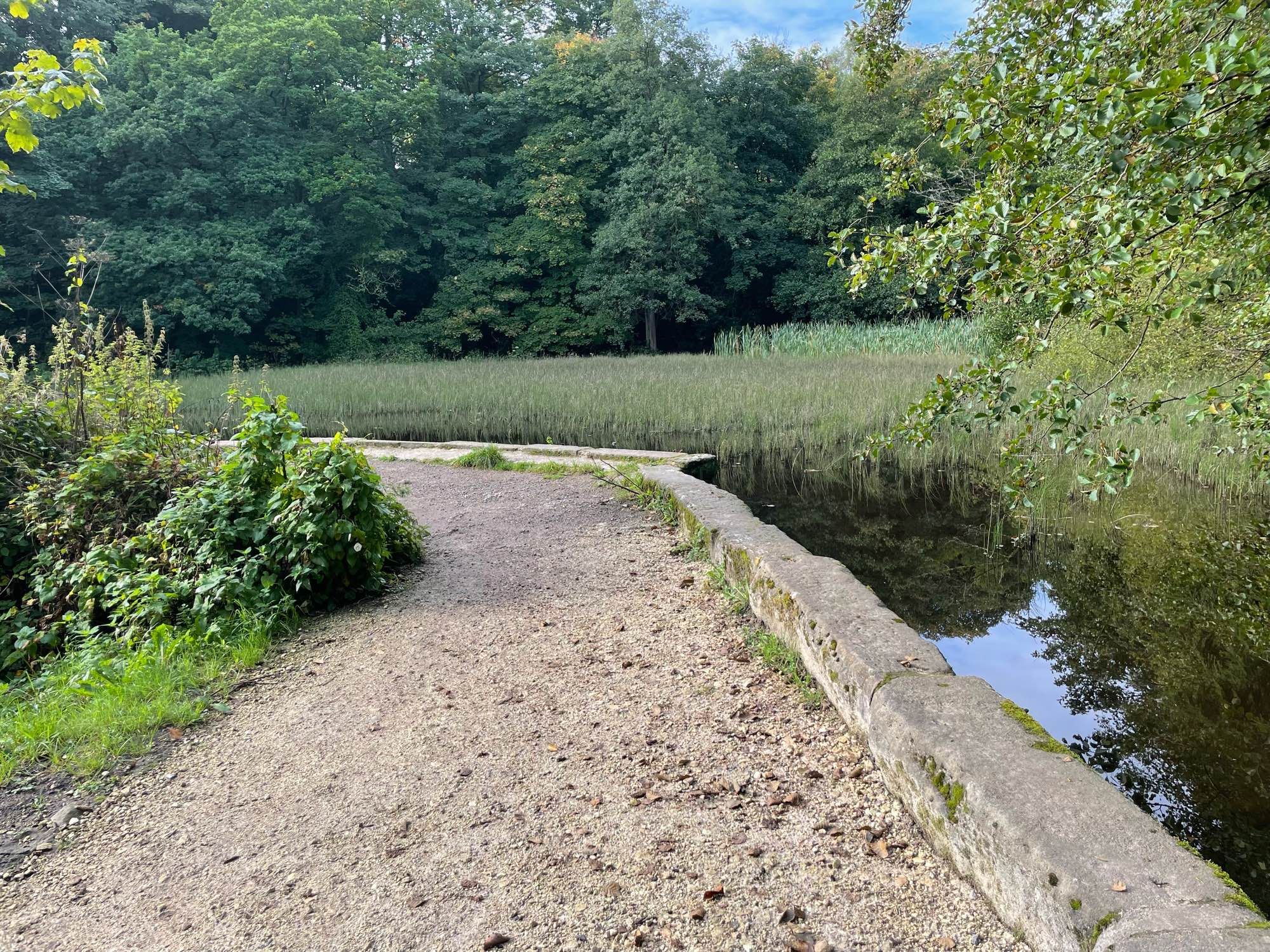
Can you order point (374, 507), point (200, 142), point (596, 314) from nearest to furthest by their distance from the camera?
point (374, 507), point (200, 142), point (596, 314)

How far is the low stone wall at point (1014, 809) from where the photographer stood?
1429 mm

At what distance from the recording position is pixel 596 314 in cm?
2692

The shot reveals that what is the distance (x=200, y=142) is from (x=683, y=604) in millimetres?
23429

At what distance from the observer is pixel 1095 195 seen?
2.30m

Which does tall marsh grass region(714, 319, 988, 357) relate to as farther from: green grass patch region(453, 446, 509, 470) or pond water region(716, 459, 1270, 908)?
green grass patch region(453, 446, 509, 470)

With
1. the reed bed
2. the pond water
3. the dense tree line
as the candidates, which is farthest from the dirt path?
the dense tree line

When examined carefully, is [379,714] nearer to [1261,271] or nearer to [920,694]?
[920,694]

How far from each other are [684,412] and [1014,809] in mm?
8524

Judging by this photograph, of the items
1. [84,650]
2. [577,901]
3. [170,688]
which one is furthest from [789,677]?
[84,650]

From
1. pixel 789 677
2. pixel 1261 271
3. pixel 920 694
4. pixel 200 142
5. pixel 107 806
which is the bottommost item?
pixel 107 806

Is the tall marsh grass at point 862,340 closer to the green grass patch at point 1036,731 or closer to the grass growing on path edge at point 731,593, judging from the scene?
the grass growing on path edge at point 731,593

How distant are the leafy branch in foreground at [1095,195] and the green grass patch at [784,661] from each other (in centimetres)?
95

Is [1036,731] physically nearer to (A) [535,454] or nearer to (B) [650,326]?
(A) [535,454]

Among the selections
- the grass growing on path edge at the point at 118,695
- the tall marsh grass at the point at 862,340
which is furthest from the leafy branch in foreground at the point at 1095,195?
the tall marsh grass at the point at 862,340
